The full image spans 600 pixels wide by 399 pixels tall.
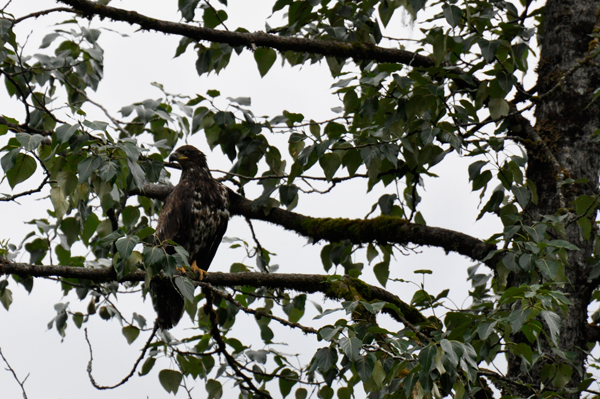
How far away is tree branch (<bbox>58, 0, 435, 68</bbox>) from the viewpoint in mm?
3766

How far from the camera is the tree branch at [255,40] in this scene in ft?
12.4

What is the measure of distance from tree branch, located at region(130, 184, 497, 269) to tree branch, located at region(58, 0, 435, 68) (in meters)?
0.98

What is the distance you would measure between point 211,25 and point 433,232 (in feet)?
6.20

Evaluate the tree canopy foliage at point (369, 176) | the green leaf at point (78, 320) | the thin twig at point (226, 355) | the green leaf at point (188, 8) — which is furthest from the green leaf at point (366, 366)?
the green leaf at point (78, 320)

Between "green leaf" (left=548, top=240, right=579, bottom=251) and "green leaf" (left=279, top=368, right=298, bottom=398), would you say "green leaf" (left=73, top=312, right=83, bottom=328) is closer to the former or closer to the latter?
"green leaf" (left=279, top=368, right=298, bottom=398)

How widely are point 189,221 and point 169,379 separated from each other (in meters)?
1.51

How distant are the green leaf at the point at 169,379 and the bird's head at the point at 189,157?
7.07ft

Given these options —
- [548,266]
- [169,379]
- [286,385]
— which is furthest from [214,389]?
[548,266]

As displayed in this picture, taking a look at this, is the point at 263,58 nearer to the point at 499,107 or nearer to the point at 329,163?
the point at 329,163

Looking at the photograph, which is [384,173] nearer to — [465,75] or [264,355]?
[465,75]

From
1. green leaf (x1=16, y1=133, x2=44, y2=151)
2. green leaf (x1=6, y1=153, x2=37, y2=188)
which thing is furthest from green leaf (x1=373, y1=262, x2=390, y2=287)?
green leaf (x1=16, y1=133, x2=44, y2=151)

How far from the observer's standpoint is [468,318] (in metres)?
2.90

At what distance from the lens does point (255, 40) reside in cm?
405

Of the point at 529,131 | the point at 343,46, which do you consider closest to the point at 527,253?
the point at 529,131
